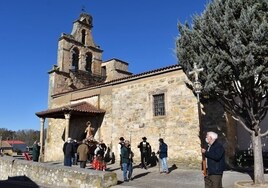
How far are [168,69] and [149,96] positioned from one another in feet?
6.24

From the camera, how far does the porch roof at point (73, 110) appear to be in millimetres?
17623

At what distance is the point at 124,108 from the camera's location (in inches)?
705

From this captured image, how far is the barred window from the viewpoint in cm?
1625

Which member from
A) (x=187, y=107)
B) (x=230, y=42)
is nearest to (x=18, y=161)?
(x=187, y=107)

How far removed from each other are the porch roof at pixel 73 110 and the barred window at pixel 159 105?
3.89 metres

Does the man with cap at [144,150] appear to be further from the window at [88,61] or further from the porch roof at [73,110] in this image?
the window at [88,61]

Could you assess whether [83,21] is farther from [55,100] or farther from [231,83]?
[231,83]

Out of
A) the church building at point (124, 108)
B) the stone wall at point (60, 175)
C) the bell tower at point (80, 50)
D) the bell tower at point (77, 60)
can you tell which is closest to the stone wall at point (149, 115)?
the church building at point (124, 108)

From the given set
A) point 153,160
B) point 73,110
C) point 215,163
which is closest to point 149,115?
point 153,160

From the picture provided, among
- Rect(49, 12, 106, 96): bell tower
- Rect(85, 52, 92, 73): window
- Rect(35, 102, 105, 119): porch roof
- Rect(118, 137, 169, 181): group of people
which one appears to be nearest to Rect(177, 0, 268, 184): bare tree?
Rect(118, 137, 169, 181): group of people

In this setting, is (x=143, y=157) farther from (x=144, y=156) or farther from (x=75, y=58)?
(x=75, y=58)

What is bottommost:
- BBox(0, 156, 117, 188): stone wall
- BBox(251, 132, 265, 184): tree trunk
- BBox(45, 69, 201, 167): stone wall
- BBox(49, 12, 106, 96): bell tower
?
BBox(0, 156, 117, 188): stone wall

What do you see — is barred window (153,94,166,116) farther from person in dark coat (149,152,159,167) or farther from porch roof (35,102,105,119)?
porch roof (35,102,105,119)

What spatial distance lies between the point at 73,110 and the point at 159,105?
16.7 feet
